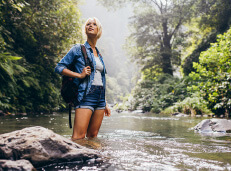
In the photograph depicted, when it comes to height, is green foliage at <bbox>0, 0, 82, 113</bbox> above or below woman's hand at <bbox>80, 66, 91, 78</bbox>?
above

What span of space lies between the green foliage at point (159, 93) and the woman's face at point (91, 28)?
46.1 ft

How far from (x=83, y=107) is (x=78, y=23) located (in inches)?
416

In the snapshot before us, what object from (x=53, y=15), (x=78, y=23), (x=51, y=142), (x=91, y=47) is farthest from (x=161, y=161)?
(x=78, y=23)

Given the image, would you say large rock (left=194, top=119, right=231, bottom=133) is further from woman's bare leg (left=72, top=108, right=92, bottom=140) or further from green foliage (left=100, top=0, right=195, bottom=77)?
green foliage (left=100, top=0, right=195, bottom=77)

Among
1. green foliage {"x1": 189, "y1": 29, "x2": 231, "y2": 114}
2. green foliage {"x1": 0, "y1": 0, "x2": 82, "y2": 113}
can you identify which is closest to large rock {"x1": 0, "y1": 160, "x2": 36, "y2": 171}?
green foliage {"x1": 189, "y1": 29, "x2": 231, "y2": 114}

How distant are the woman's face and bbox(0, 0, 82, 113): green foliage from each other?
6345 millimetres

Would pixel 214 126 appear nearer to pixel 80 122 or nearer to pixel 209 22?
pixel 80 122

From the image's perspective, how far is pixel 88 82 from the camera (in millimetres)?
2959

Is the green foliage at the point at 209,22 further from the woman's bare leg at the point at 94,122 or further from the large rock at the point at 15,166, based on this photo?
the large rock at the point at 15,166

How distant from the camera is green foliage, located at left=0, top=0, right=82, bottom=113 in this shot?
957 cm

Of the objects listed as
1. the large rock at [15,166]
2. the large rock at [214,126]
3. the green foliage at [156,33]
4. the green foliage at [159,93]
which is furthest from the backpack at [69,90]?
the green foliage at [156,33]

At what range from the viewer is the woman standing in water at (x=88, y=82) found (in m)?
2.87

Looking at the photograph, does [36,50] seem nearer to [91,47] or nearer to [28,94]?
[28,94]

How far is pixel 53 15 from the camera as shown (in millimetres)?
11016
